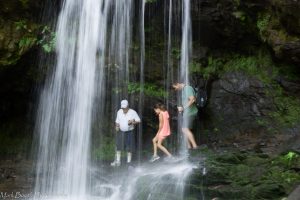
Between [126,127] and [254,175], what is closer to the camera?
[254,175]

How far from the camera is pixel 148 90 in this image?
1316 cm

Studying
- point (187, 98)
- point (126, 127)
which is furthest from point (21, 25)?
point (187, 98)

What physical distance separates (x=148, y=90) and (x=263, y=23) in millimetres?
3693

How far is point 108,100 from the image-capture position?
13.4 m

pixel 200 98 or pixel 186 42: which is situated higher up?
pixel 186 42

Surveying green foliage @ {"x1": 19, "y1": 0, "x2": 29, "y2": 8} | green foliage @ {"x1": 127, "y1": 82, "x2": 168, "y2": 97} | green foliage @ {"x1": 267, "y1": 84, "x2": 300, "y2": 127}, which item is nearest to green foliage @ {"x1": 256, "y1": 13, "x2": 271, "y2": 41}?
green foliage @ {"x1": 267, "y1": 84, "x2": 300, "y2": 127}

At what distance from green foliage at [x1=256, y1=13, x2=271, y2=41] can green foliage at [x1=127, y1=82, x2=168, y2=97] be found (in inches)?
124

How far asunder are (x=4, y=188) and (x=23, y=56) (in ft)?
11.7

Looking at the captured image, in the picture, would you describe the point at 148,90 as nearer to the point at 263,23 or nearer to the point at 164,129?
the point at 164,129

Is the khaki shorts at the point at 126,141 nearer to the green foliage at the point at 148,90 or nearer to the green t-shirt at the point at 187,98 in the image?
the green t-shirt at the point at 187,98

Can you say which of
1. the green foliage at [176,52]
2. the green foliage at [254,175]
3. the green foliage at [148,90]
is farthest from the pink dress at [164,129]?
the green foliage at [176,52]

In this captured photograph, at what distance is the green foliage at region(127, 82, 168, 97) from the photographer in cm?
1308

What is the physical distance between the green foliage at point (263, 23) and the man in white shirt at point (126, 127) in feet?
12.3

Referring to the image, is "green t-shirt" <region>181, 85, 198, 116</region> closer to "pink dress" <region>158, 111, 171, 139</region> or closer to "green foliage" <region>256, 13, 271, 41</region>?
"pink dress" <region>158, 111, 171, 139</region>
